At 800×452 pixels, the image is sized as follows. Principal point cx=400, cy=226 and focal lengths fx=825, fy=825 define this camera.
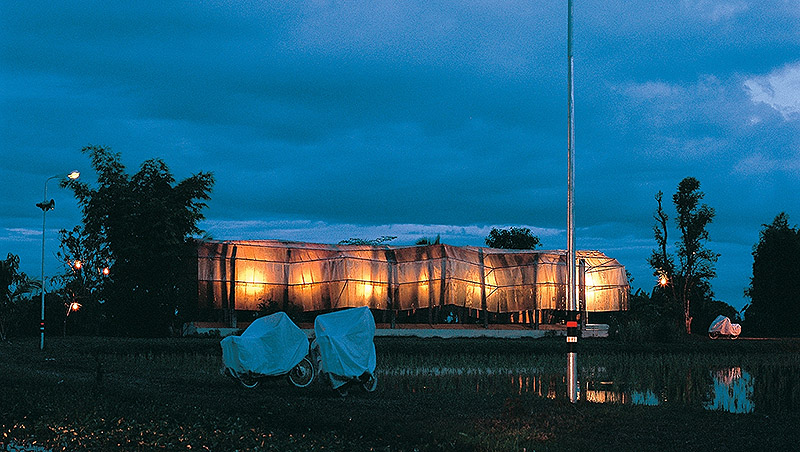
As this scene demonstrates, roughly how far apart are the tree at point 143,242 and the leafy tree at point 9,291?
5.05 meters

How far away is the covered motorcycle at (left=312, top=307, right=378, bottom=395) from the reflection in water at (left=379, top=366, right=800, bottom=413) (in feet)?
5.78

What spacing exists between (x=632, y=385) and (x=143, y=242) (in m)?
30.2

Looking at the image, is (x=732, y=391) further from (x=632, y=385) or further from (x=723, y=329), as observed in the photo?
(x=723, y=329)

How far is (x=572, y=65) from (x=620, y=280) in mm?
37241

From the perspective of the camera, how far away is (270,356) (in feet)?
67.4

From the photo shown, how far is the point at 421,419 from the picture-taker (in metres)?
13.9

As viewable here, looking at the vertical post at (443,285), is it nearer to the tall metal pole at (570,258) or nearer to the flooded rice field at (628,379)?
the flooded rice field at (628,379)

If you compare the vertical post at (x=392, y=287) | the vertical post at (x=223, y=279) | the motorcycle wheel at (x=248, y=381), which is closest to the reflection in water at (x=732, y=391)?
the motorcycle wheel at (x=248, y=381)

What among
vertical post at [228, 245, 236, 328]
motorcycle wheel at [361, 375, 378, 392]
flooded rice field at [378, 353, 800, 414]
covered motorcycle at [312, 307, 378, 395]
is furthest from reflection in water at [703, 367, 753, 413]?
vertical post at [228, 245, 236, 328]

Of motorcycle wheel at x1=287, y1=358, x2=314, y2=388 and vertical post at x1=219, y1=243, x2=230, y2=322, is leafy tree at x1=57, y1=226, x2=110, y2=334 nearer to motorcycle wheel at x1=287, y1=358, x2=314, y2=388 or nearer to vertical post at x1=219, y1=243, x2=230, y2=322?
vertical post at x1=219, y1=243, x2=230, y2=322

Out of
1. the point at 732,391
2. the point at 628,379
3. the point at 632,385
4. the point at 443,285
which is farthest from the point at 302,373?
the point at 443,285

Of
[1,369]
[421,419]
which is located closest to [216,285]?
[1,369]

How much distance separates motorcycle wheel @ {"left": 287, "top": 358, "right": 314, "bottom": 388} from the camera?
20562 mm

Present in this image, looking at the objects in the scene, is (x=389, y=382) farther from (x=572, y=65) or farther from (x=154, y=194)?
(x=154, y=194)
